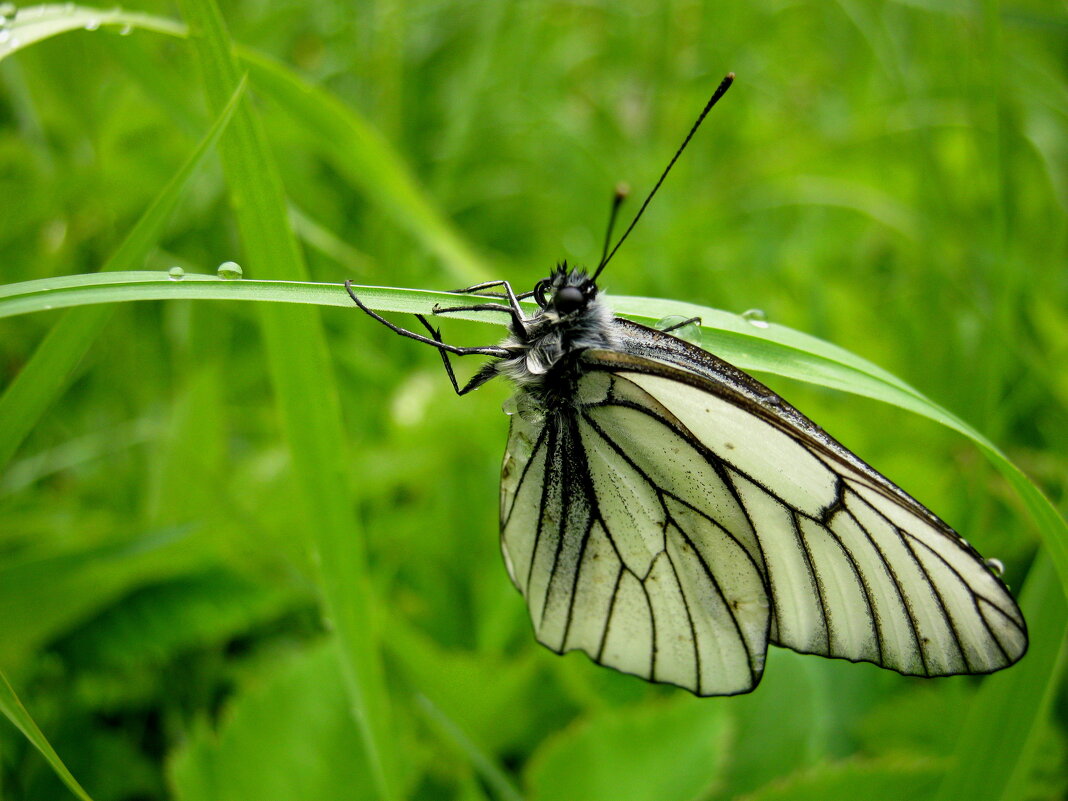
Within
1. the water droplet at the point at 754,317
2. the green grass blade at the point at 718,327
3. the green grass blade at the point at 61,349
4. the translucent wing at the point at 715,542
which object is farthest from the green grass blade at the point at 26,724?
the water droplet at the point at 754,317

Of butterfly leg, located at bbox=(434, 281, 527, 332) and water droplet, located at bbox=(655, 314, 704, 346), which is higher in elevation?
butterfly leg, located at bbox=(434, 281, 527, 332)

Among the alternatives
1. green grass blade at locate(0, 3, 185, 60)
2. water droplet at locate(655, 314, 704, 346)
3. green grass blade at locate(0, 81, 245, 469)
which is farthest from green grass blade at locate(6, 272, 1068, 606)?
green grass blade at locate(0, 3, 185, 60)

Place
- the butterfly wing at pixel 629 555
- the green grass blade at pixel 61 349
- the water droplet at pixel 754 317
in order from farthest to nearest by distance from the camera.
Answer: the butterfly wing at pixel 629 555
the water droplet at pixel 754 317
the green grass blade at pixel 61 349

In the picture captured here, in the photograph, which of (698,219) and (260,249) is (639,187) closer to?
(698,219)

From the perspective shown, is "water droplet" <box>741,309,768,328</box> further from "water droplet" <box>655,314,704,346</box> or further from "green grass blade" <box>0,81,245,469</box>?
"green grass blade" <box>0,81,245,469</box>

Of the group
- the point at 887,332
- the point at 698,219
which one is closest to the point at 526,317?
the point at 698,219

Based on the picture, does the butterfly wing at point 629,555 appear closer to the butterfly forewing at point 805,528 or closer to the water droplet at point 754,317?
the butterfly forewing at point 805,528

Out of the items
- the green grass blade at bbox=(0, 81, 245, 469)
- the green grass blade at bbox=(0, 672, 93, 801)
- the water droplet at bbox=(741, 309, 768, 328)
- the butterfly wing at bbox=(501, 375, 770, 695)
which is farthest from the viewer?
the butterfly wing at bbox=(501, 375, 770, 695)

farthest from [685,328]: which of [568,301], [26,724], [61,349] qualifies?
[26,724]
